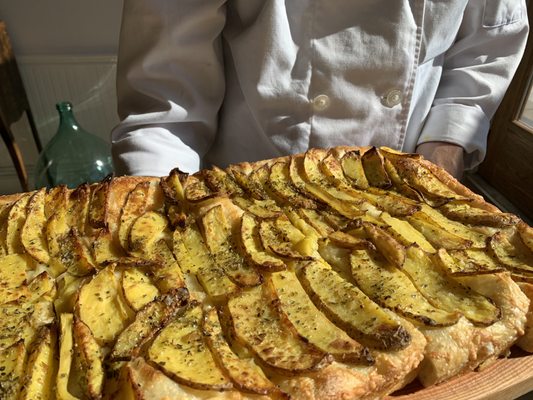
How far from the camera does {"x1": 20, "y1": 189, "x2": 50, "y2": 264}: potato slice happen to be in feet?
4.51

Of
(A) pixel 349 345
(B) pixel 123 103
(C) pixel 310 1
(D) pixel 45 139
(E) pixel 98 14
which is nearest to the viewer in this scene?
(A) pixel 349 345

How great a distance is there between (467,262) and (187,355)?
0.85 meters

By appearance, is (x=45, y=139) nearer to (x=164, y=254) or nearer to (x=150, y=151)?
(x=150, y=151)

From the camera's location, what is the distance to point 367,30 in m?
1.84

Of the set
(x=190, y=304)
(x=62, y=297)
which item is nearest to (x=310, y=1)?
(x=190, y=304)

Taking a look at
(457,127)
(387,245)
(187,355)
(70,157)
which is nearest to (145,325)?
(187,355)

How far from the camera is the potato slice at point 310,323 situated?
3.81ft

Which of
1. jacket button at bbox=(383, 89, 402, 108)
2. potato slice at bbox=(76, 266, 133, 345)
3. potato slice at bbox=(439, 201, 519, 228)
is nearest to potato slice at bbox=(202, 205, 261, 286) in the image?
potato slice at bbox=(76, 266, 133, 345)

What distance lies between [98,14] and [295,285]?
3676mm

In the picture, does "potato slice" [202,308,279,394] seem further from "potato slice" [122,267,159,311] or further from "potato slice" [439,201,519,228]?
"potato slice" [439,201,519,228]

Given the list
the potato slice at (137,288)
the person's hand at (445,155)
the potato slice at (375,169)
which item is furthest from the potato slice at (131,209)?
the person's hand at (445,155)

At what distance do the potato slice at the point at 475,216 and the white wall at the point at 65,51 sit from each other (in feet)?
11.5

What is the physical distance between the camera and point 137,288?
1277 mm

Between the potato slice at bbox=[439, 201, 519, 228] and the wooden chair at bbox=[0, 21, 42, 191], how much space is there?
11.2 ft
